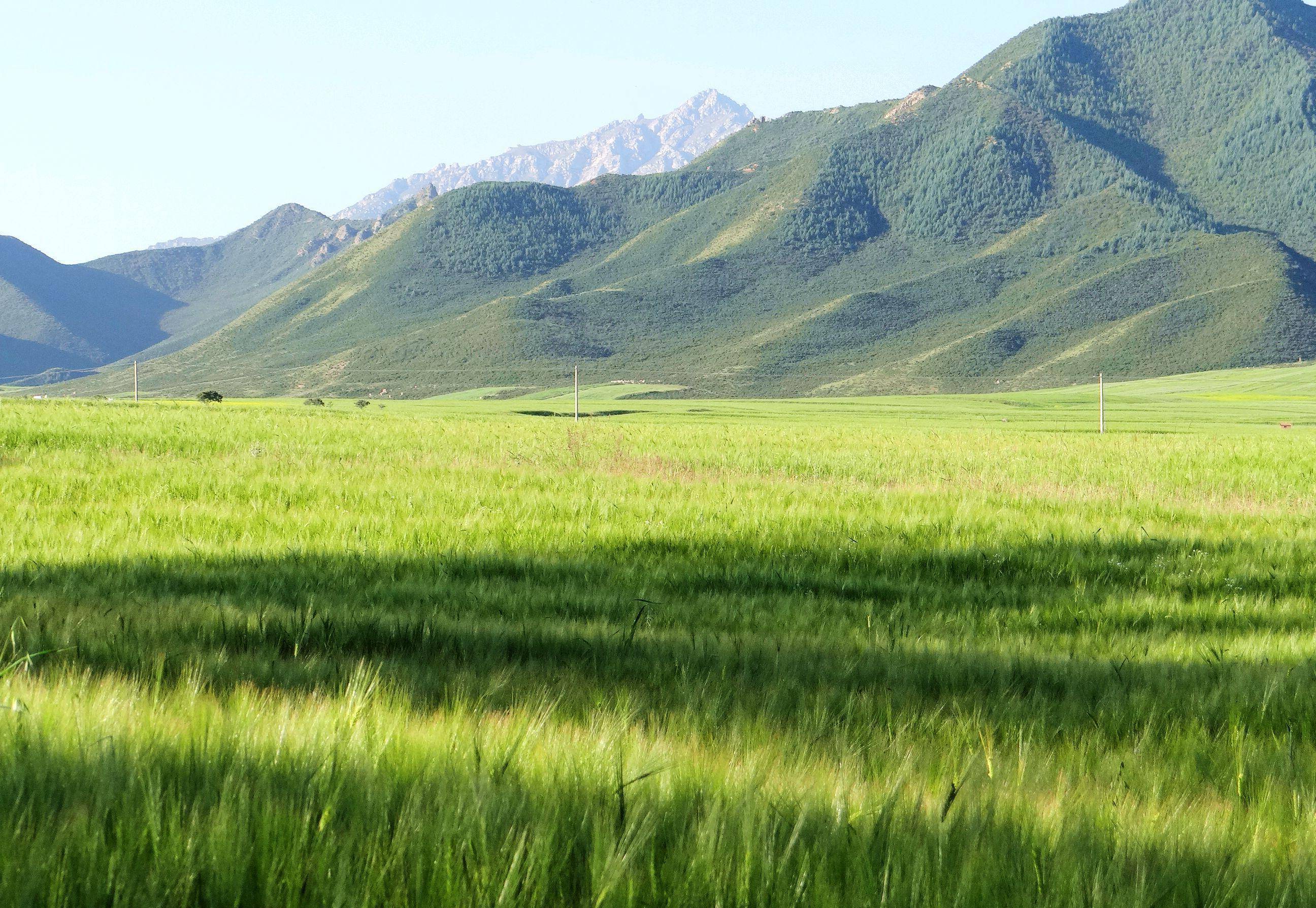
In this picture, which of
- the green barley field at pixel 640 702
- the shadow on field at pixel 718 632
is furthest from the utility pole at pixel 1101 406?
the shadow on field at pixel 718 632

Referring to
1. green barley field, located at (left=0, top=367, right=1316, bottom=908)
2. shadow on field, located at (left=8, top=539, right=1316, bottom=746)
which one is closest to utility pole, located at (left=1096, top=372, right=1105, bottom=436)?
green barley field, located at (left=0, top=367, right=1316, bottom=908)

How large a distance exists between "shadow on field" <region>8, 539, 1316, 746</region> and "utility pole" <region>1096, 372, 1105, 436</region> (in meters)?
33.9

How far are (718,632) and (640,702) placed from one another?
1739 millimetres

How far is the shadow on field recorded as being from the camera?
10.5 ft

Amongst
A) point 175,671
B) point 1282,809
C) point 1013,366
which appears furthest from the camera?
point 1013,366

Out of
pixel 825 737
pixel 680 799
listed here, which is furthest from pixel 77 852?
pixel 825 737

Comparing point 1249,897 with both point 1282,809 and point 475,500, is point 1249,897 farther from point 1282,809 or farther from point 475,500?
point 475,500

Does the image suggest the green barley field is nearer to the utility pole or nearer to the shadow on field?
the shadow on field

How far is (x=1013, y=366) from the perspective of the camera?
180375mm

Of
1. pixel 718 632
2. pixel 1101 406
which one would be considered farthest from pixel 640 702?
pixel 1101 406

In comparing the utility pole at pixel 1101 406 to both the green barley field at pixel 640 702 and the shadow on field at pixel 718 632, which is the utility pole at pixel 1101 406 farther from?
the shadow on field at pixel 718 632

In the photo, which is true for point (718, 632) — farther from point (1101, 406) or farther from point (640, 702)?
point (1101, 406)

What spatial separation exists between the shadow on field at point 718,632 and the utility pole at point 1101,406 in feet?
111

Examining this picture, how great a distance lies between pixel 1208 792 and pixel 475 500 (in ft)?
28.1
